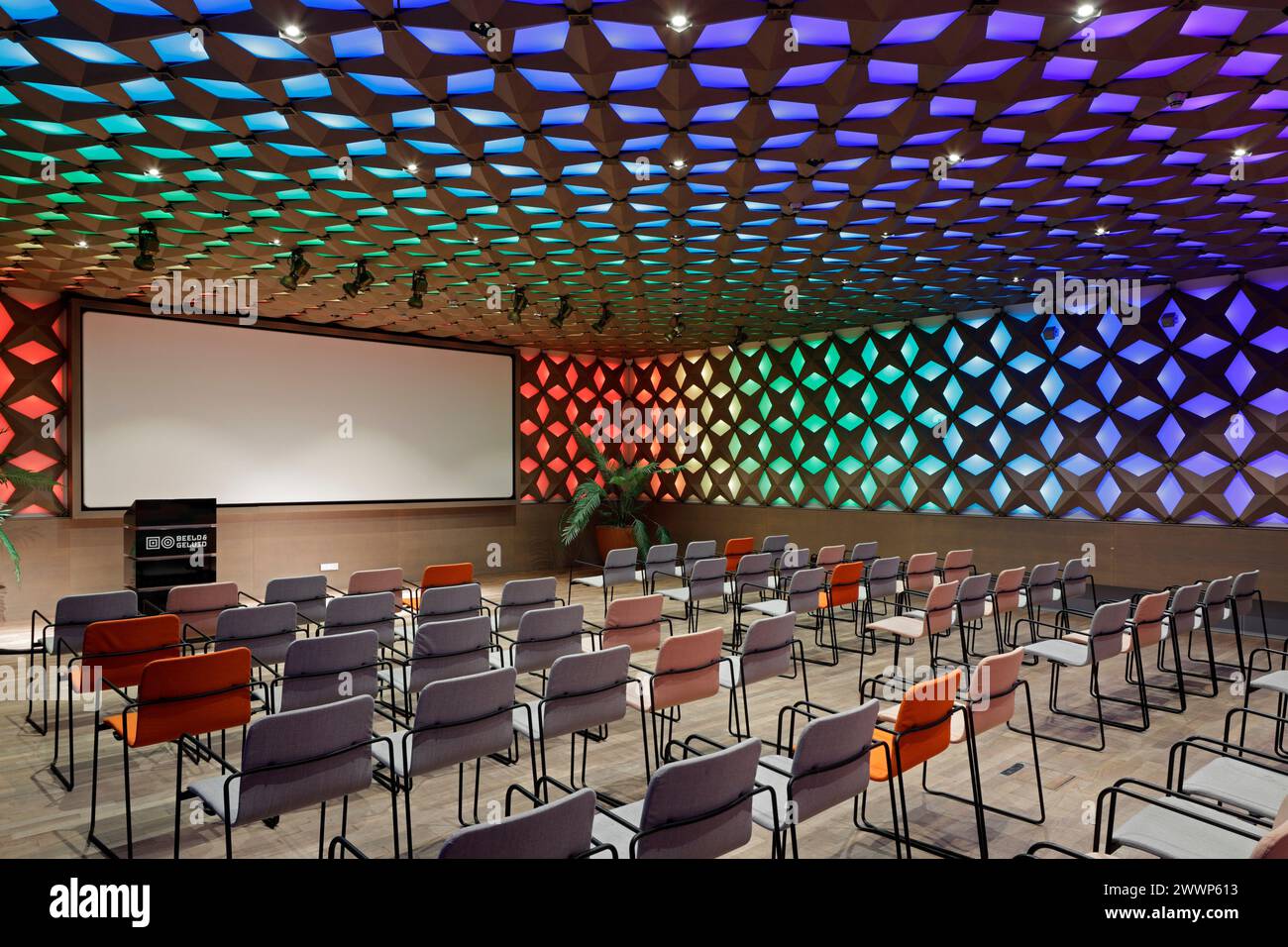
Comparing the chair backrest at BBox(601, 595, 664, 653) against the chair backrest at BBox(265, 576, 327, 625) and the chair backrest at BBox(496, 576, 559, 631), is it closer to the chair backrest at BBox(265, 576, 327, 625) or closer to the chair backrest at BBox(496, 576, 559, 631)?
the chair backrest at BBox(496, 576, 559, 631)

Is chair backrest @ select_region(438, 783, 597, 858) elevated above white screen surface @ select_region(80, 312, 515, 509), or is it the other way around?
white screen surface @ select_region(80, 312, 515, 509)

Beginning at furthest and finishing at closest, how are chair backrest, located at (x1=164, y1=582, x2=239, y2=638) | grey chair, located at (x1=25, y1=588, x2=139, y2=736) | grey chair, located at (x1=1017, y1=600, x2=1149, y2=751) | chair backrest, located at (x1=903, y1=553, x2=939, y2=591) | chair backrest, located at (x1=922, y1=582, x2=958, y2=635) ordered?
chair backrest, located at (x1=903, y1=553, x2=939, y2=591) < chair backrest, located at (x1=922, y1=582, x2=958, y2=635) < chair backrest, located at (x1=164, y1=582, x2=239, y2=638) < grey chair, located at (x1=25, y1=588, x2=139, y2=736) < grey chair, located at (x1=1017, y1=600, x2=1149, y2=751)

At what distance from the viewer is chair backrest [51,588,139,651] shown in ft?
18.1

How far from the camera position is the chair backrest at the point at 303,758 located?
9.95ft

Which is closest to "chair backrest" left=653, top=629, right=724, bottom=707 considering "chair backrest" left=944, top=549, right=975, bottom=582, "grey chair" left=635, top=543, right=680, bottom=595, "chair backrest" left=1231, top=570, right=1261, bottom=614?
"grey chair" left=635, top=543, right=680, bottom=595

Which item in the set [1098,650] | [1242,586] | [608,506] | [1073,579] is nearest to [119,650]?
[1098,650]

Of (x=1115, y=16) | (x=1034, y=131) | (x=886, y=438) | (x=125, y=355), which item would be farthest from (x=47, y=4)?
(x=886, y=438)

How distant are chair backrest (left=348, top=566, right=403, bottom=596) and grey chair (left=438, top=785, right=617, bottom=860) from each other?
5.40 meters

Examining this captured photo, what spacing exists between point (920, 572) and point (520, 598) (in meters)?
4.98

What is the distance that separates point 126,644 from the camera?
193 inches

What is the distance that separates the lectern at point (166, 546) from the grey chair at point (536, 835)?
842 cm

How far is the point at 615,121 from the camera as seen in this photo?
5.24 metres

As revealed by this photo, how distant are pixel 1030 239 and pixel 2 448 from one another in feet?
41.9
